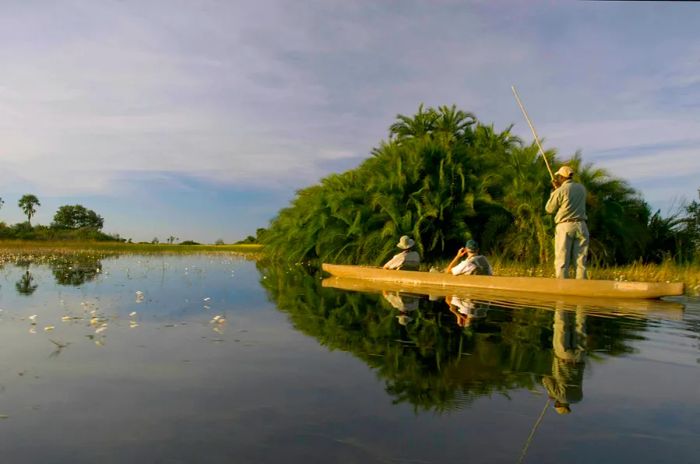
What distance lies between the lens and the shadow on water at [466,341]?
13.7 ft

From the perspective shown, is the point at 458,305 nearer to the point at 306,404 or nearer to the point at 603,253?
the point at 306,404

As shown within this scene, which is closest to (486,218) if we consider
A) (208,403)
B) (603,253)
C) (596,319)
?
(603,253)

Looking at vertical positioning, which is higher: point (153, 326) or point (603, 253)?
point (603, 253)

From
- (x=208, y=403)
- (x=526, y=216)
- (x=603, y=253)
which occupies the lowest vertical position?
(x=208, y=403)

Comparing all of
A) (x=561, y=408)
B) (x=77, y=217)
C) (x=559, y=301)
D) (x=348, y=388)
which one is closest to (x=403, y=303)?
(x=559, y=301)

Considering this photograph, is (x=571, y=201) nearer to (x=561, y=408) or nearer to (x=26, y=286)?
(x=561, y=408)

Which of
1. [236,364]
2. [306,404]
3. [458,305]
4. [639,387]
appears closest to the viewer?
[306,404]

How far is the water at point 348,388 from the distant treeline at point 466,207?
9970mm

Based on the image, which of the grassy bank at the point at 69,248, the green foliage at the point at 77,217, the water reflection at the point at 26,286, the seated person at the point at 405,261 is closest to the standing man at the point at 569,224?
the seated person at the point at 405,261

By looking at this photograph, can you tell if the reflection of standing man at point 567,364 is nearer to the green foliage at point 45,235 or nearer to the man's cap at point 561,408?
the man's cap at point 561,408

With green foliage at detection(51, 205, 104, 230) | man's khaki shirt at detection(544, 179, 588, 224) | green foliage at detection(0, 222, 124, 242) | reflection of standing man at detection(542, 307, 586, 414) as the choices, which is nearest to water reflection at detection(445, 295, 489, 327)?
reflection of standing man at detection(542, 307, 586, 414)

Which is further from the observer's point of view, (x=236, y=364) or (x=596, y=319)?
(x=596, y=319)

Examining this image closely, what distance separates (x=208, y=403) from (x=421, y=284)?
1048 cm

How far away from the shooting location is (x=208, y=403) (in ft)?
12.6
